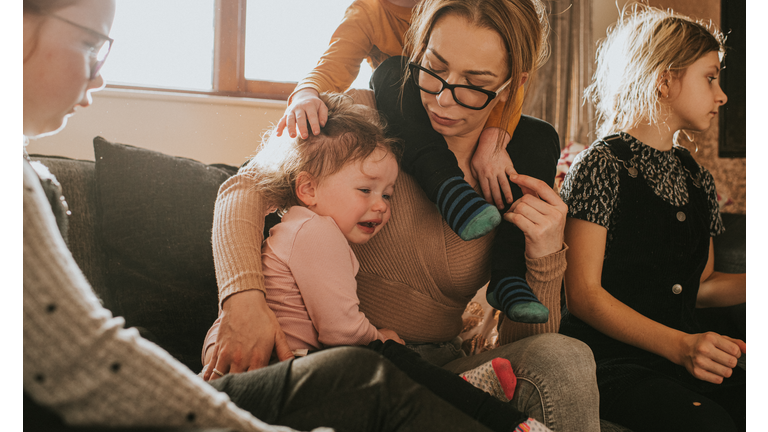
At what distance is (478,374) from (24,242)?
70 centimetres

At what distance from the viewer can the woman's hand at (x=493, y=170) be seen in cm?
107

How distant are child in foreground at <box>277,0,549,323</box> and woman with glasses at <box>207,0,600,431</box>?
3 cm

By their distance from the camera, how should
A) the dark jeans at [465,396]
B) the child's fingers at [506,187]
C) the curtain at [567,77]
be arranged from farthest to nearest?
the curtain at [567,77]
the child's fingers at [506,187]
the dark jeans at [465,396]

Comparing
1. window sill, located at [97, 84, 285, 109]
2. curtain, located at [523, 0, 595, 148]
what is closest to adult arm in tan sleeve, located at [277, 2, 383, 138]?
window sill, located at [97, 84, 285, 109]

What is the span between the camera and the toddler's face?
973 mm

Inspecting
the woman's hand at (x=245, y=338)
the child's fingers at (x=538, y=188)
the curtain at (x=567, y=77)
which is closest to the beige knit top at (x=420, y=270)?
the child's fingers at (x=538, y=188)

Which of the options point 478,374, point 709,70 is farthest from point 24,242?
point 709,70

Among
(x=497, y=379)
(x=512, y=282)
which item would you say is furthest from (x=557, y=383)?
(x=512, y=282)

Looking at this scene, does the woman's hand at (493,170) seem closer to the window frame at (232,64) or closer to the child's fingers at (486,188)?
the child's fingers at (486,188)

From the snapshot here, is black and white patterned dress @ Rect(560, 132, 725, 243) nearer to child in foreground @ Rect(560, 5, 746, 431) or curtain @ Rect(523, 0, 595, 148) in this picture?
child in foreground @ Rect(560, 5, 746, 431)

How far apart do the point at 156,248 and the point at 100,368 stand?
0.75 metres

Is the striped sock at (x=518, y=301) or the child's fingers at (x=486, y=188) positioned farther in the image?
the child's fingers at (x=486, y=188)

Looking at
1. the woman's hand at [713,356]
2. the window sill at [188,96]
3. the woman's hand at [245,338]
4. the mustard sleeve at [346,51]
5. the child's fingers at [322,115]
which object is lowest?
the woman's hand at [713,356]

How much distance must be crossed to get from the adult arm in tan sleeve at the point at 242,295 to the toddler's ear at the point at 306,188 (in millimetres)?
88
